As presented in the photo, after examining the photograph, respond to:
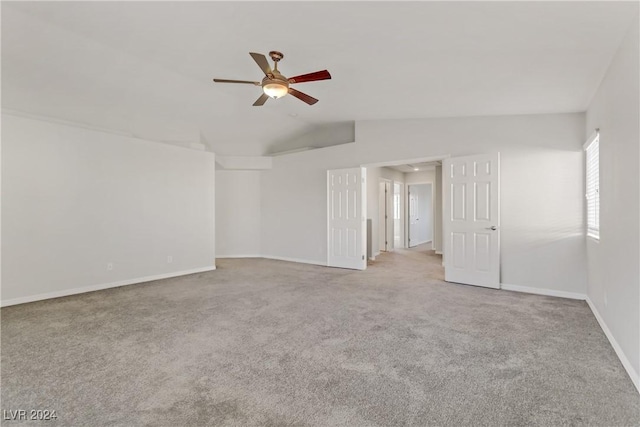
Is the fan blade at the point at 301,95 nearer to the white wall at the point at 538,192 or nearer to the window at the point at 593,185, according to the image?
the white wall at the point at 538,192

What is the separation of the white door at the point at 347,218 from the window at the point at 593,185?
3.38 m

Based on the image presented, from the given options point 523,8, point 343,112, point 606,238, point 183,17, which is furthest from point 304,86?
point 606,238

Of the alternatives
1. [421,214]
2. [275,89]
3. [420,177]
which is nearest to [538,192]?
[275,89]

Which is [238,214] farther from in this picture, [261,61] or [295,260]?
[261,61]

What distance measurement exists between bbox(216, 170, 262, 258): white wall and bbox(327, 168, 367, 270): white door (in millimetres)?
2386

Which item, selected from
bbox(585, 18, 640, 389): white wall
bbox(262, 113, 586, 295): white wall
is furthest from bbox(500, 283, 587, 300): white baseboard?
bbox(585, 18, 640, 389): white wall

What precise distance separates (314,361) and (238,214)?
19.8 ft

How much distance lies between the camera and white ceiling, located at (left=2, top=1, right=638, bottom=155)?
2.45 m

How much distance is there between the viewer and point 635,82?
2170 mm

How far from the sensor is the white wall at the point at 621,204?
2.13 metres

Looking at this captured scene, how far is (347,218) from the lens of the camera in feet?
20.0

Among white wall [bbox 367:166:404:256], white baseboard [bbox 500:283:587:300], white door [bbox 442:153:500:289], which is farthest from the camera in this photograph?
white wall [bbox 367:166:404:256]

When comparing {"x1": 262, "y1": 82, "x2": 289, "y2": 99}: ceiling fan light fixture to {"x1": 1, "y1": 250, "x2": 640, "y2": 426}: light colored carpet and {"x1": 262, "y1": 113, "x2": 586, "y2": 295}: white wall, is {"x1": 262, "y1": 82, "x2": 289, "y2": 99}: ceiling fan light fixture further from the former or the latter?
{"x1": 262, "y1": 113, "x2": 586, "y2": 295}: white wall

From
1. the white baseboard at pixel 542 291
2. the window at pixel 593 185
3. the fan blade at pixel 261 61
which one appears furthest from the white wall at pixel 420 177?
the fan blade at pixel 261 61
